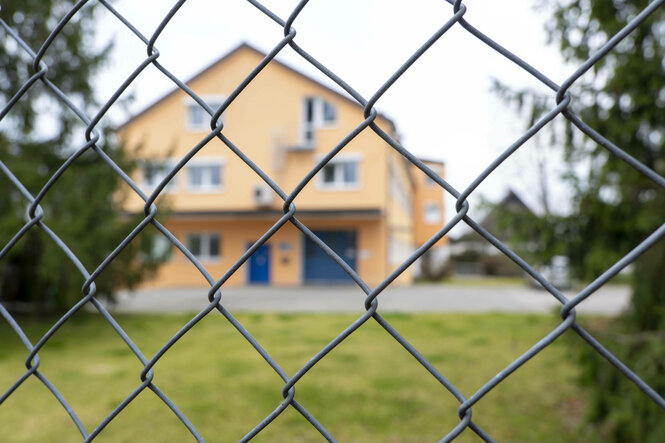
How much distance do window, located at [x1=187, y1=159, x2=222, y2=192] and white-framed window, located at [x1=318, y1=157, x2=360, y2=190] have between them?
11.4 feet

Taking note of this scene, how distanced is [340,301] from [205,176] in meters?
6.74

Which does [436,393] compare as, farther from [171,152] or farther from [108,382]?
[171,152]

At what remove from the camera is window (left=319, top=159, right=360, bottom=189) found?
47.4 feet

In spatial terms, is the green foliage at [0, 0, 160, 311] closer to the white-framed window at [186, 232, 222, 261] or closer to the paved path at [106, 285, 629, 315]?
the paved path at [106, 285, 629, 315]

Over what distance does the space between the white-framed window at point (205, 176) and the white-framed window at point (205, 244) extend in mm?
1602

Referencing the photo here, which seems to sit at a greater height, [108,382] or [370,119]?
[370,119]

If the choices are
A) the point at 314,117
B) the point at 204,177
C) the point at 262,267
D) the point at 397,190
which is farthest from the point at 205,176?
the point at 397,190

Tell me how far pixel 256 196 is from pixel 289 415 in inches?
449

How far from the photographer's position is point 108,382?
4.70m

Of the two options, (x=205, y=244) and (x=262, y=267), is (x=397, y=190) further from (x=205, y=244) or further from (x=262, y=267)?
(x=205, y=244)

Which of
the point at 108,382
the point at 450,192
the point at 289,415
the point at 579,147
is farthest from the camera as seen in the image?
the point at 108,382

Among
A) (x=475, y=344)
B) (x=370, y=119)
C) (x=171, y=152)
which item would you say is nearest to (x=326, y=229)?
(x=171, y=152)

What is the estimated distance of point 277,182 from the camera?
44.3 ft

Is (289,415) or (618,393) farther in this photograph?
(289,415)
